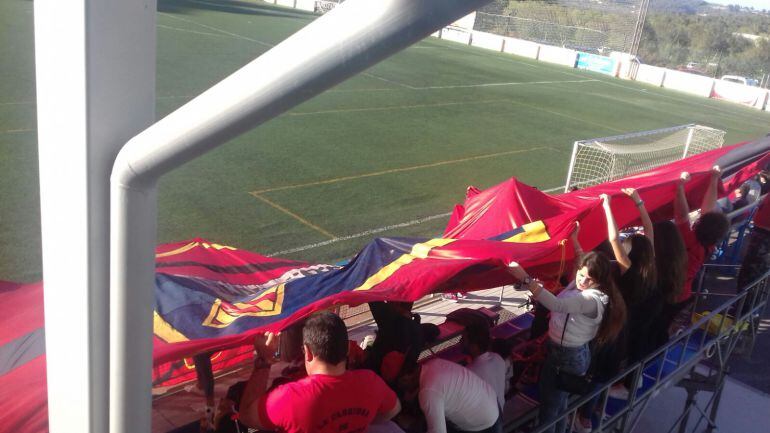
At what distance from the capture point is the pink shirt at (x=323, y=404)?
2.71 m

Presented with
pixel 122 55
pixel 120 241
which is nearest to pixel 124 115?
pixel 122 55

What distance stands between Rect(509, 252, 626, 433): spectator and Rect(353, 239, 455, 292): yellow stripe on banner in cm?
48

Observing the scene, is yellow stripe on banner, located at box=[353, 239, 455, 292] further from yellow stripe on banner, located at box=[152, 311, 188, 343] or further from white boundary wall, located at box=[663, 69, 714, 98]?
white boundary wall, located at box=[663, 69, 714, 98]

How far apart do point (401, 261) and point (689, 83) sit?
117 ft

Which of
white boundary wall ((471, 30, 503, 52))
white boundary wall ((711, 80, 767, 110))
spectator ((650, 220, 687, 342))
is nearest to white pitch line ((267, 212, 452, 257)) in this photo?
spectator ((650, 220, 687, 342))

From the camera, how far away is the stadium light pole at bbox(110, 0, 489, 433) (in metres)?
0.95

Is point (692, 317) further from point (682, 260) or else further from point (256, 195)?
point (256, 195)

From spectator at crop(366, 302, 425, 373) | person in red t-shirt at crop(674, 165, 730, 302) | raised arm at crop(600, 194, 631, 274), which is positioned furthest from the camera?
person in red t-shirt at crop(674, 165, 730, 302)

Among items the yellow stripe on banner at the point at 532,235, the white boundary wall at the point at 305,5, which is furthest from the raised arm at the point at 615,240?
the white boundary wall at the point at 305,5

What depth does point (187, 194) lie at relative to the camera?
10.5m

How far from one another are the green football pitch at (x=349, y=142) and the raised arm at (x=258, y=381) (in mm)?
5682

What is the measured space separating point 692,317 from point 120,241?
550 cm

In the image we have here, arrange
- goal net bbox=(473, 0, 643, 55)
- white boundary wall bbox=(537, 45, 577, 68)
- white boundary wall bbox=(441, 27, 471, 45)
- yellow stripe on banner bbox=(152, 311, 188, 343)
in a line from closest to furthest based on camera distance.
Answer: yellow stripe on banner bbox=(152, 311, 188, 343)
white boundary wall bbox=(537, 45, 577, 68)
white boundary wall bbox=(441, 27, 471, 45)
goal net bbox=(473, 0, 643, 55)

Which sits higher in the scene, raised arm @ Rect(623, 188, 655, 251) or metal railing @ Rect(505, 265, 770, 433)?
raised arm @ Rect(623, 188, 655, 251)
